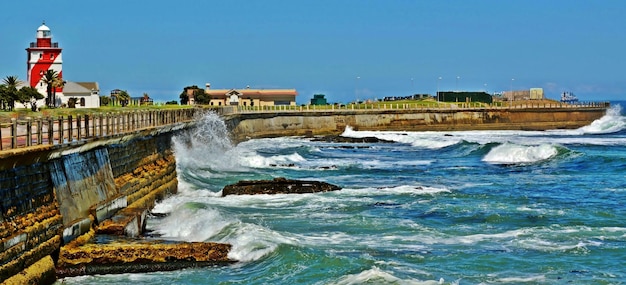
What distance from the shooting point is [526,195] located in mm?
30344

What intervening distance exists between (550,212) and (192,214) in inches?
386

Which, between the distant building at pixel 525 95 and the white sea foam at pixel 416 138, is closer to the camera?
the white sea foam at pixel 416 138

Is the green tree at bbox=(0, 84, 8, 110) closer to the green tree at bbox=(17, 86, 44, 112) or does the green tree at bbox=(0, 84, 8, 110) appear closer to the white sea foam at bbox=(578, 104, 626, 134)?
the green tree at bbox=(17, 86, 44, 112)

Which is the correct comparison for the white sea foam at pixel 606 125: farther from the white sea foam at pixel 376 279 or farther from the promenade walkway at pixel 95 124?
the white sea foam at pixel 376 279

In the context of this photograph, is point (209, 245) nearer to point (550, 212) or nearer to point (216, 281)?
point (216, 281)

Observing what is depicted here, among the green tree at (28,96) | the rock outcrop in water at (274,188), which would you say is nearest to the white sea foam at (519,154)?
the rock outcrop in water at (274,188)

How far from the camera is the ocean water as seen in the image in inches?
674

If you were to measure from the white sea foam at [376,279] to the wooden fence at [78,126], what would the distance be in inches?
255

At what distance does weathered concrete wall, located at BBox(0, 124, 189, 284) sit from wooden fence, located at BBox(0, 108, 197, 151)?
1.25 feet

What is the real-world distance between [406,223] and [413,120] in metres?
61.2

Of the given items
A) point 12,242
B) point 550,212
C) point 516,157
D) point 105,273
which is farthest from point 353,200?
point 516,157

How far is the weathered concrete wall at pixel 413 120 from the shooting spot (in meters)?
76.6

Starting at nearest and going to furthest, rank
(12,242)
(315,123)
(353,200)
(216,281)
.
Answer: (12,242) < (216,281) < (353,200) < (315,123)

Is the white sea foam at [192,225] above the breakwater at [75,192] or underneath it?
underneath
